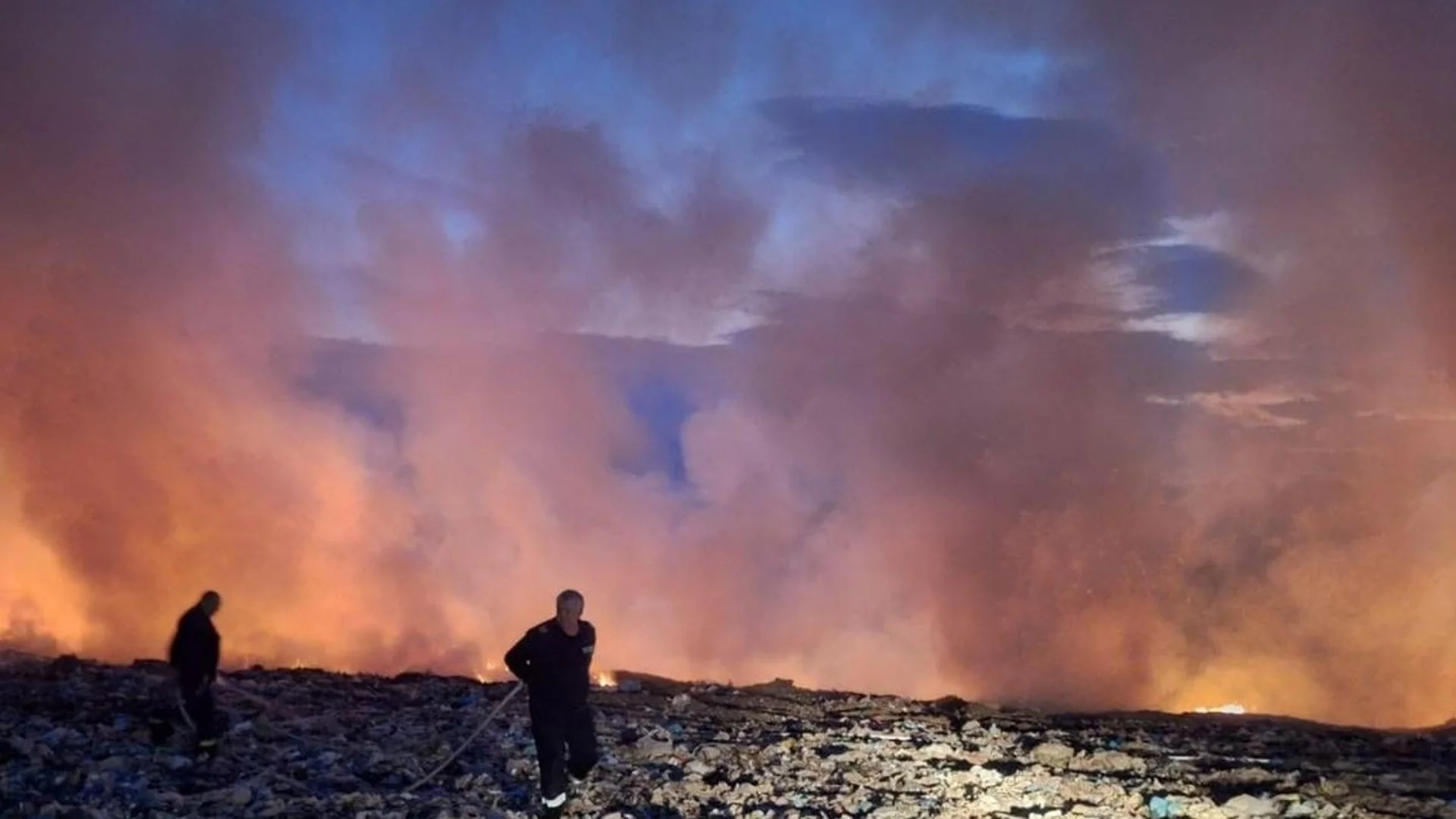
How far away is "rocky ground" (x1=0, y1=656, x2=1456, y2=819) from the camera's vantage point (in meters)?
8.22

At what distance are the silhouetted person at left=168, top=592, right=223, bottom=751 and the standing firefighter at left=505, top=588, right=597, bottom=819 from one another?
3058 millimetres

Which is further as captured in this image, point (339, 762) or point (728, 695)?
point (728, 695)

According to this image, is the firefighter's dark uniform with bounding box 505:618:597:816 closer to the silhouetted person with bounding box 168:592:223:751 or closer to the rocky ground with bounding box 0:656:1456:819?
the rocky ground with bounding box 0:656:1456:819

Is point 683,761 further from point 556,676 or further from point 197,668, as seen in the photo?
point 197,668

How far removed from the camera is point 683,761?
32.3ft

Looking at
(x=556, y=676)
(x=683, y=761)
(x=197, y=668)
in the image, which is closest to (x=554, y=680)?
(x=556, y=676)

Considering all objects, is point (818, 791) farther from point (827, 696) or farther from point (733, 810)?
point (827, 696)

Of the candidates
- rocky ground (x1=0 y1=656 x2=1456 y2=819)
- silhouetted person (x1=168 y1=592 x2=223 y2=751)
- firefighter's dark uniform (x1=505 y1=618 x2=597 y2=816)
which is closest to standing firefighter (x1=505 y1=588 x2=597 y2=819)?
firefighter's dark uniform (x1=505 y1=618 x2=597 y2=816)

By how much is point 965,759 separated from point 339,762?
5.58m

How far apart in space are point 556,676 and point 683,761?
2552 mm

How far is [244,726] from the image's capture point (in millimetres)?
10203

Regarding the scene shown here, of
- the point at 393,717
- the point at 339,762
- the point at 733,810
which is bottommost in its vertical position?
the point at 733,810

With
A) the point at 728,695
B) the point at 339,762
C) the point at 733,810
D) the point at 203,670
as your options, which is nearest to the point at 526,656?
the point at 733,810

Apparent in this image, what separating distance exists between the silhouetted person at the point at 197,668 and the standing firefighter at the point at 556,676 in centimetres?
306
